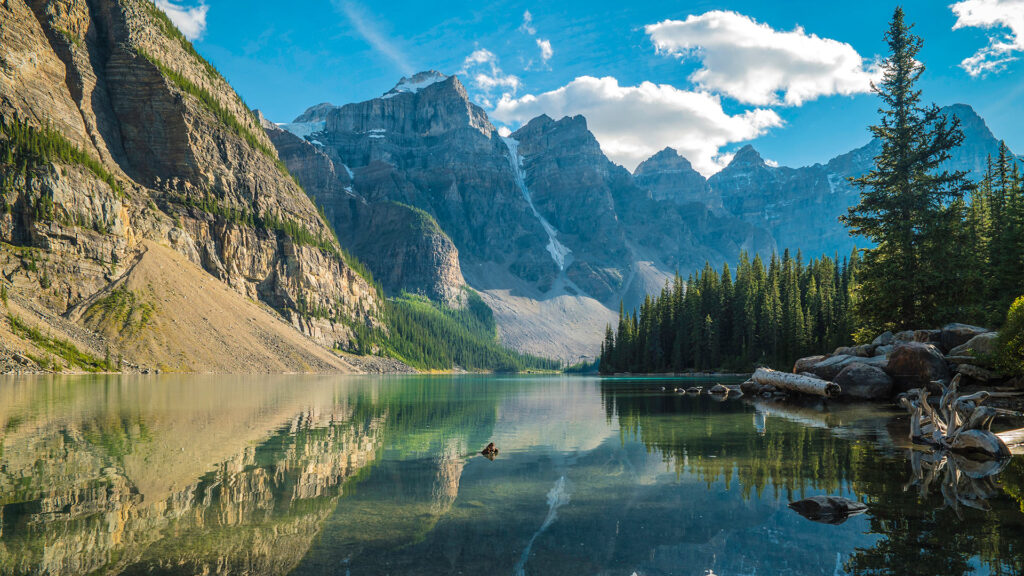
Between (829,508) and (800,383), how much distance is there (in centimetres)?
2940

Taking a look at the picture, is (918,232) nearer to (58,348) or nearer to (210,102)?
(58,348)

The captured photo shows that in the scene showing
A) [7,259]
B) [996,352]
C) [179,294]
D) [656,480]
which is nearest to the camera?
[656,480]

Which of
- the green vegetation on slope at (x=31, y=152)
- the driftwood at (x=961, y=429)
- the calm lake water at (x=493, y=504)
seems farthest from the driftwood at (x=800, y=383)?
the green vegetation on slope at (x=31, y=152)

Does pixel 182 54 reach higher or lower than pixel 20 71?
higher

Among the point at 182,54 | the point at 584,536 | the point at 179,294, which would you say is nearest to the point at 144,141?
the point at 182,54

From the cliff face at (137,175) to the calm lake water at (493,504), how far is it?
104019 millimetres

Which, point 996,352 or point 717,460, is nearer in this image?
point 717,460

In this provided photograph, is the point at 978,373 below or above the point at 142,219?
below

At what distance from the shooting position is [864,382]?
31859mm

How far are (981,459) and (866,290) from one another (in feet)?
98.4

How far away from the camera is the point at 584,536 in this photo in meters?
9.00

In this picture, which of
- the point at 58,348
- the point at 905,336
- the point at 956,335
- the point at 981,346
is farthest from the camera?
the point at 58,348

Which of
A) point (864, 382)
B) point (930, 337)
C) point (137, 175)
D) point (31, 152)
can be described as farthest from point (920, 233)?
point (137, 175)

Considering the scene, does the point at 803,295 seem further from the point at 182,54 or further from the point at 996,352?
the point at 182,54
